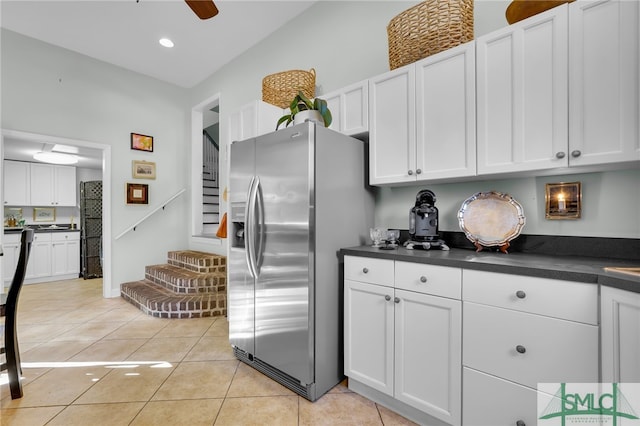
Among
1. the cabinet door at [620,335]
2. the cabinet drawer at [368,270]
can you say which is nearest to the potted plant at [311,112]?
the cabinet drawer at [368,270]

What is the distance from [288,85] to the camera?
2.68 m

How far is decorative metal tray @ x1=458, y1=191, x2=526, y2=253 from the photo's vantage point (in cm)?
172

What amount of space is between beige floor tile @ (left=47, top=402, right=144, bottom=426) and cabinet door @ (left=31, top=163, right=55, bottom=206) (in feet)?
19.2

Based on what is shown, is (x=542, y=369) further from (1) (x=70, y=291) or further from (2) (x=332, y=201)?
(1) (x=70, y=291)

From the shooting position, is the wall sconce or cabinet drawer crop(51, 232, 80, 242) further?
cabinet drawer crop(51, 232, 80, 242)

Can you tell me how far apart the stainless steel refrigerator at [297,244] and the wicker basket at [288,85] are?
802mm

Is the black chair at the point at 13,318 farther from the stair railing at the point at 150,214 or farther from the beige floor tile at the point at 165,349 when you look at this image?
the stair railing at the point at 150,214

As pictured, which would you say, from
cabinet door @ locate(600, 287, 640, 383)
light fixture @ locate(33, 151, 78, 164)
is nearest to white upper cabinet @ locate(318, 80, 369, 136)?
cabinet door @ locate(600, 287, 640, 383)

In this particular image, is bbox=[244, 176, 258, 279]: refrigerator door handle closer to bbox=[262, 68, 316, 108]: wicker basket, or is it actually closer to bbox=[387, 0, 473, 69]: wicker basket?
bbox=[262, 68, 316, 108]: wicker basket

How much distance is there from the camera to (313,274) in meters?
1.76

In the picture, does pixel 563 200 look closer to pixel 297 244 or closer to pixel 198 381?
pixel 297 244

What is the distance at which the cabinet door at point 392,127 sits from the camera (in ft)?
6.15

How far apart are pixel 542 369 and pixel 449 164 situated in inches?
43.6

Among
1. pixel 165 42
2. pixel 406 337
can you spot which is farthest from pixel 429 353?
pixel 165 42
